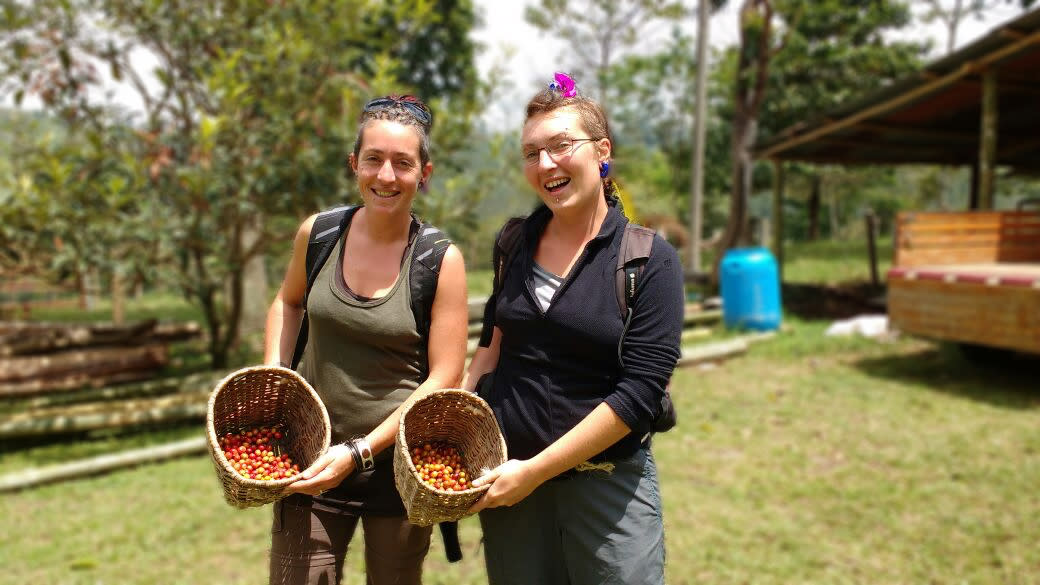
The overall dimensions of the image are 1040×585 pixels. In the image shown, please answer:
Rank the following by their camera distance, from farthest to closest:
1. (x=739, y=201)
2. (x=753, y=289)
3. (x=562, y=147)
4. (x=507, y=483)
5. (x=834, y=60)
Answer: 1. (x=834, y=60)
2. (x=739, y=201)
3. (x=753, y=289)
4. (x=562, y=147)
5. (x=507, y=483)

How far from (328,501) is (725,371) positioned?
7022 mm

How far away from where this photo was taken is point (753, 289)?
10.5 m

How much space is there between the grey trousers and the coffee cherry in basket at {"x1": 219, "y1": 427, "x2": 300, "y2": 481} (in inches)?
23.4

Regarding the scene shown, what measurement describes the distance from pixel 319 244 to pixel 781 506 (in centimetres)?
357

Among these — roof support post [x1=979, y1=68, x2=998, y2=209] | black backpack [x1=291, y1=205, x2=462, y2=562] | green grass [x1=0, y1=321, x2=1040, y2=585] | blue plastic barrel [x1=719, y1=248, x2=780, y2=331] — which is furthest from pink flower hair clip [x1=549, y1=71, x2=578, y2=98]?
roof support post [x1=979, y1=68, x2=998, y2=209]

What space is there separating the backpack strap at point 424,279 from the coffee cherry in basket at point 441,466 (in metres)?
0.33

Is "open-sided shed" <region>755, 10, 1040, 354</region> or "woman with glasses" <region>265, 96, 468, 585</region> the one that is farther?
"open-sided shed" <region>755, 10, 1040, 354</region>

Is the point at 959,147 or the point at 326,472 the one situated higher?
the point at 959,147

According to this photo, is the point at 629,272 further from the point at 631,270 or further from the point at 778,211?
the point at 778,211

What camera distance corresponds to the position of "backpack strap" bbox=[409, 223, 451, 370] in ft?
7.27

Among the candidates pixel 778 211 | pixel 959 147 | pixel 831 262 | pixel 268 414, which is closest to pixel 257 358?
pixel 268 414

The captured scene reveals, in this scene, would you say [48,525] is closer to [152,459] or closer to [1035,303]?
[152,459]

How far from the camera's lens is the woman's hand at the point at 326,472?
6.53ft

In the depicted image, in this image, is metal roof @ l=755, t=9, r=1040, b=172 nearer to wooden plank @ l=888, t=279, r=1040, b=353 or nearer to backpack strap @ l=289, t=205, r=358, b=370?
wooden plank @ l=888, t=279, r=1040, b=353
